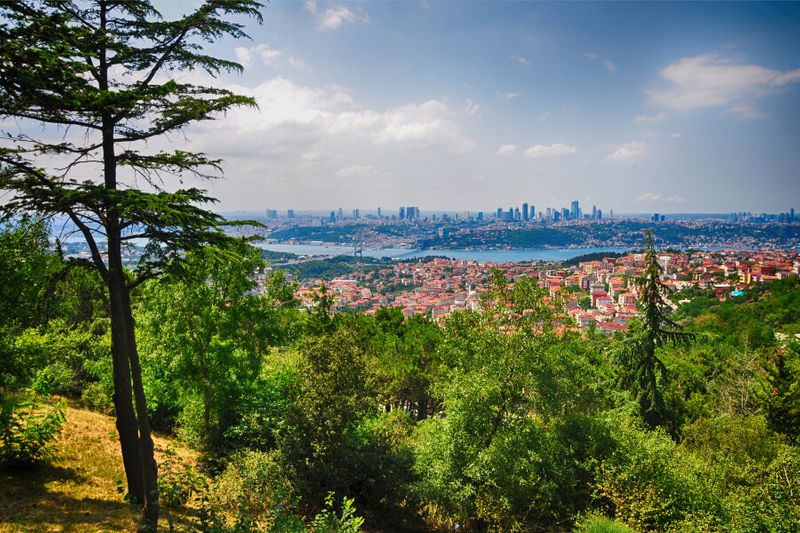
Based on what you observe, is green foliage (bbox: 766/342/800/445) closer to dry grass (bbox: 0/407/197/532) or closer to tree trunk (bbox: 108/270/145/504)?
dry grass (bbox: 0/407/197/532)

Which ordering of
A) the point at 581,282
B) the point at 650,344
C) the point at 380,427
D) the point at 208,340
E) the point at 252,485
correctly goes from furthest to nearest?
the point at 581,282 → the point at 650,344 → the point at 208,340 → the point at 380,427 → the point at 252,485

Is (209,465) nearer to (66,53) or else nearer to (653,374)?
(66,53)

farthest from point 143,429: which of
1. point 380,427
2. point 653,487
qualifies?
point 653,487

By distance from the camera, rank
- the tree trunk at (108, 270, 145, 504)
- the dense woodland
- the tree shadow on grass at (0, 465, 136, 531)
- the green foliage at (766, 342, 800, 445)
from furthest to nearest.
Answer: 1. the green foliage at (766, 342, 800, 445)
2. the dense woodland
3. the tree trunk at (108, 270, 145, 504)
4. the tree shadow on grass at (0, 465, 136, 531)

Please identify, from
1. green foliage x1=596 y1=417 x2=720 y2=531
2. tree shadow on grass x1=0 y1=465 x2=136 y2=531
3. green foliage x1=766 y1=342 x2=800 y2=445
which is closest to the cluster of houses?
green foliage x1=766 y1=342 x2=800 y2=445

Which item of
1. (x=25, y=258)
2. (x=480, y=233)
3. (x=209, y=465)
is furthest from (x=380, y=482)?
(x=480, y=233)

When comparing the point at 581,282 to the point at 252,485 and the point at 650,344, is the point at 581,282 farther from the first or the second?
the point at 252,485
